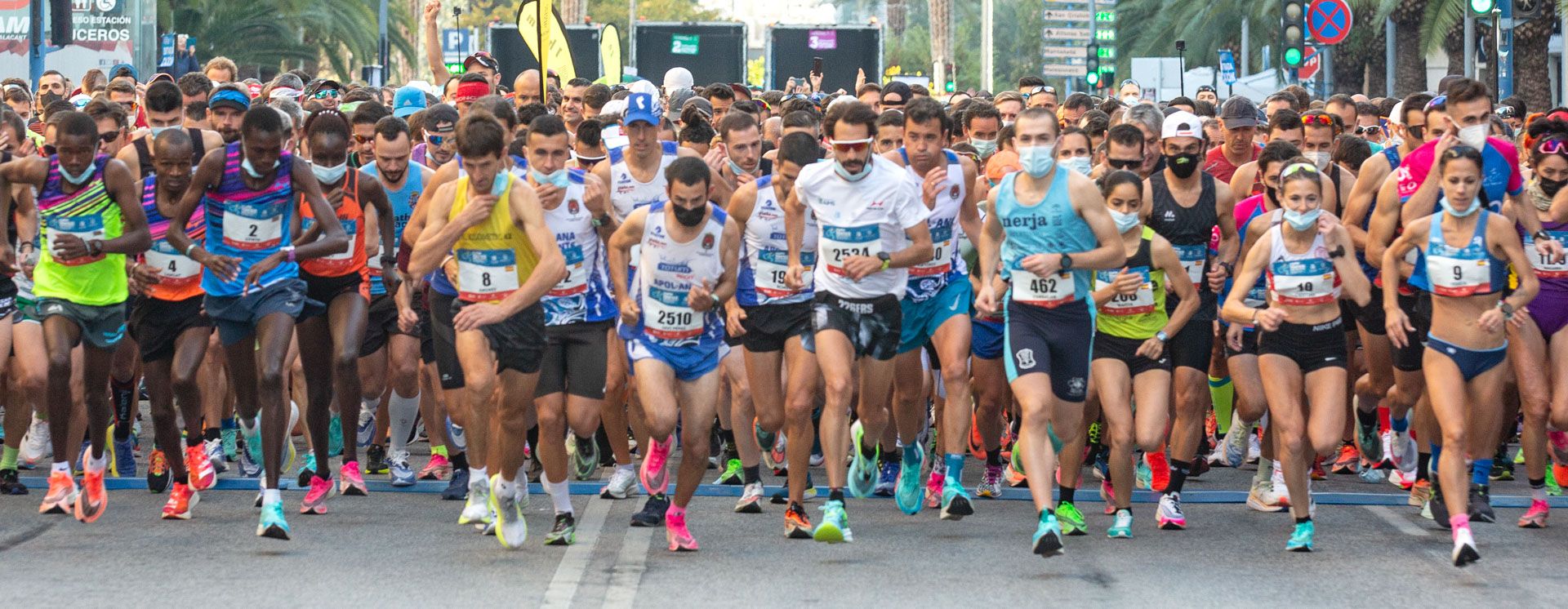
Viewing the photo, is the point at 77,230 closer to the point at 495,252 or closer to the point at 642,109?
the point at 495,252

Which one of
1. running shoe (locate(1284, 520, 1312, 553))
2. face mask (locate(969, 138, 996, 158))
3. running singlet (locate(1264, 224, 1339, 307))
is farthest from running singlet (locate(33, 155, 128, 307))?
running shoe (locate(1284, 520, 1312, 553))

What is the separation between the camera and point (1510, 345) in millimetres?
10602

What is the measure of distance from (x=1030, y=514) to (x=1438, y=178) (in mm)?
2485

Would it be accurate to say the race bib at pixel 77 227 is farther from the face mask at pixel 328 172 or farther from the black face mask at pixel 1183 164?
the black face mask at pixel 1183 164

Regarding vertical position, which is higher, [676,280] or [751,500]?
[676,280]

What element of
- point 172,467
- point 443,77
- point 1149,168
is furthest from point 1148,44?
point 172,467

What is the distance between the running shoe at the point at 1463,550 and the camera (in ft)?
30.2

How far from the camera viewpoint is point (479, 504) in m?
9.97

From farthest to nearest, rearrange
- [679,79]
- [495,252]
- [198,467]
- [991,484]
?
[679,79], [991,484], [198,467], [495,252]

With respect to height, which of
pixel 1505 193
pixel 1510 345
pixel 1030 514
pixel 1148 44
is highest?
pixel 1148 44

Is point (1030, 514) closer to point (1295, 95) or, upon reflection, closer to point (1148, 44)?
point (1295, 95)

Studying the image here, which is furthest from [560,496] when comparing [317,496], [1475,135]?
[1475,135]

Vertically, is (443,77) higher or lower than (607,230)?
higher

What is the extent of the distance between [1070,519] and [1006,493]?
5.50ft
